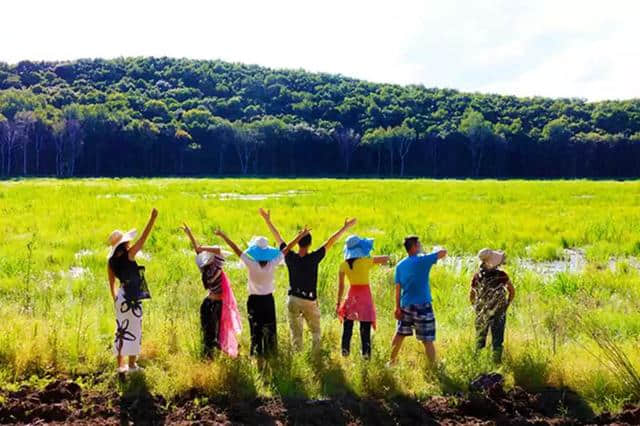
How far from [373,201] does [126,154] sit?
57.6m

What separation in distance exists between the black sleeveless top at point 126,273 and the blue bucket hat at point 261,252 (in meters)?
1.12

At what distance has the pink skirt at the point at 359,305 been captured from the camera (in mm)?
6059

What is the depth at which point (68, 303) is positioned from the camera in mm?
8531

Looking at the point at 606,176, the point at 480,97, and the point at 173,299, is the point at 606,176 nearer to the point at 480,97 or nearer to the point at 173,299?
the point at 480,97

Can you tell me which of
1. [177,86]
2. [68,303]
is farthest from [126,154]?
[68,303]

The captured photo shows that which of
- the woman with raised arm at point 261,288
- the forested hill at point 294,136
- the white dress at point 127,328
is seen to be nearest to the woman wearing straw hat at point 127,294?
the white dress at point 127,328

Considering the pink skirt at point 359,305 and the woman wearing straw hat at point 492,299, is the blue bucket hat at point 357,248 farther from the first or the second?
the woman wearing straw hat at point 492,299

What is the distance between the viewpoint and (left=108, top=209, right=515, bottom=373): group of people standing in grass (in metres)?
5.71

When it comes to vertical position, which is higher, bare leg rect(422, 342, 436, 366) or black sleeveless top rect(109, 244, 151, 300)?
black sleeveless top rect(109, 244, 151, 300)

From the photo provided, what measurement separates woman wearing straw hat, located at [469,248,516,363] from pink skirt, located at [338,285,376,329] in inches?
46.0

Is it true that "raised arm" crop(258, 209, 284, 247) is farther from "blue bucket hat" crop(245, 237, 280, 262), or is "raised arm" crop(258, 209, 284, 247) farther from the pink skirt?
the pink skirt

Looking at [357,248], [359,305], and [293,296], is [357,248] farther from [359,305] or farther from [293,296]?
[293,296]

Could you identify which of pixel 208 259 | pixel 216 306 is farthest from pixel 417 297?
pixel 208 259

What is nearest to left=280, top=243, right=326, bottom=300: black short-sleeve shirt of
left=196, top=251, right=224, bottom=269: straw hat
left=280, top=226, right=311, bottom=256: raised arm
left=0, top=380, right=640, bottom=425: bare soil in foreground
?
left=280, top=226, right=311, bottom=256: raised arm
